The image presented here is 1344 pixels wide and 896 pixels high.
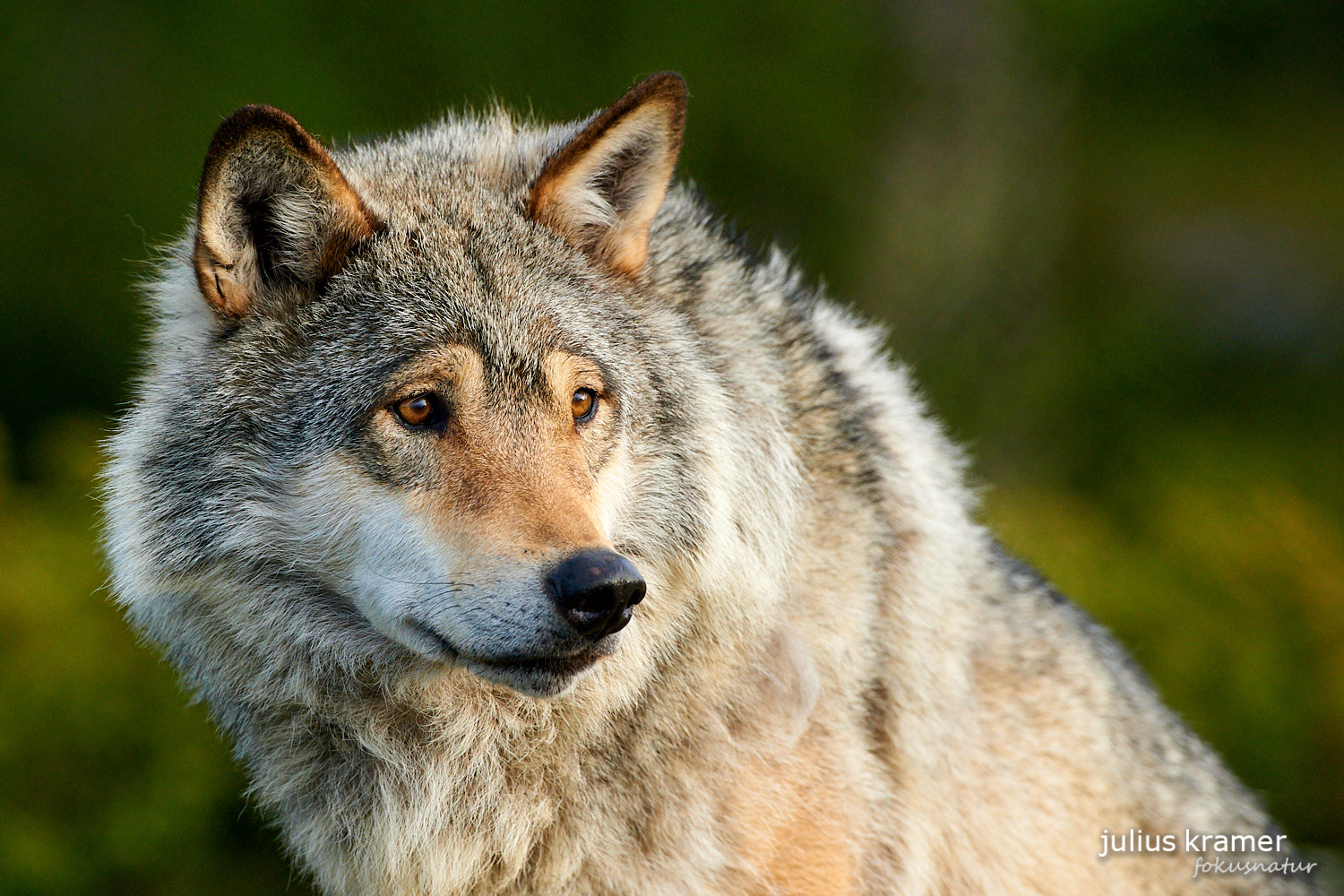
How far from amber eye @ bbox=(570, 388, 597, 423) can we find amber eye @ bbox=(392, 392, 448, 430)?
1.05 feet

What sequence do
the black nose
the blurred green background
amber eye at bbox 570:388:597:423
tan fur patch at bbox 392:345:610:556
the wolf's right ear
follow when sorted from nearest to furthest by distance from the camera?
the black nose
tan fur patch at bbox 392:345:610:556
the wolf's right ear
amber eye at bbox 570:388:597:423
the blurred green background

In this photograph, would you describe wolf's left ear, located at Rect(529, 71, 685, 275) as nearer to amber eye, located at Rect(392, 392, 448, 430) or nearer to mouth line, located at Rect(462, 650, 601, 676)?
amber eye, located at Rect(392, 392, 448, 430)

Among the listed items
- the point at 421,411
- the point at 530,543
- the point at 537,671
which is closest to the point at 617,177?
the point at 421,411

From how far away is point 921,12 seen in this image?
11914mm

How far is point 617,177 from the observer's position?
3.15m

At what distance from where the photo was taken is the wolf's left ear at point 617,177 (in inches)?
117

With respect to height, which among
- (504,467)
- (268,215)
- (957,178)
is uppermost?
(957,178)

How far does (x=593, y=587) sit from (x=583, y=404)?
62 cm

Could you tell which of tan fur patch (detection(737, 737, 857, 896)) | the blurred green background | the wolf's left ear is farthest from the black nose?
the blurred green background

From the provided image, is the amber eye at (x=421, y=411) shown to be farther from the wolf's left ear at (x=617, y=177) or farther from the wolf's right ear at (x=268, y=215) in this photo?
the wolf's left ear at (x=617, y=177)

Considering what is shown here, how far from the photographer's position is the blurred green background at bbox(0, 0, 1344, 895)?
10.9m

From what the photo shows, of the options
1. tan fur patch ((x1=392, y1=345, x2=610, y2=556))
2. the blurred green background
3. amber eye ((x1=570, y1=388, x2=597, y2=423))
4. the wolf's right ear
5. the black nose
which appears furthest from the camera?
the blurred green background

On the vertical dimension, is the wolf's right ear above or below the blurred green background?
→ below

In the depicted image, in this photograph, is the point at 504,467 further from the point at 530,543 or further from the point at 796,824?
the point at 796,824
